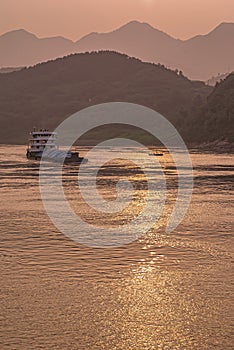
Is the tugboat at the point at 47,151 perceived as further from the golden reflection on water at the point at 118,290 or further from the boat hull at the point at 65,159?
the golden reflection on water at the point at 118,290

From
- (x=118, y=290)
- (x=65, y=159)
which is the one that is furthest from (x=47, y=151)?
(x=118, y=290)

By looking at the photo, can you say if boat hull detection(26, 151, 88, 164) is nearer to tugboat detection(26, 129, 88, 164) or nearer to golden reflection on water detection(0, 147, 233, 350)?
tugboat detection(26, 129, 88, 164)

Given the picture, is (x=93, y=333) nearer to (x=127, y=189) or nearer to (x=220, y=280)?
(x=220, y=280)

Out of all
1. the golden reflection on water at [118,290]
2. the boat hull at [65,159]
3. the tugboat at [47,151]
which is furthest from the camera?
the tugboat at [47,151]

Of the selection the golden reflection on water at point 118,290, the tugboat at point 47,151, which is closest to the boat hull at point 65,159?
the tugboat at point 47,151

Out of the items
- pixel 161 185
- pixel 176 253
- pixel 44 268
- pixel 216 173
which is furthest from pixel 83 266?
pixel 216 173

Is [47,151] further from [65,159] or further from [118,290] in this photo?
[118,290]

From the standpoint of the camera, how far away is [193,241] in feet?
113

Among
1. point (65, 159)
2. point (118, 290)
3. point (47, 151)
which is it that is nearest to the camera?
point (118, 290)

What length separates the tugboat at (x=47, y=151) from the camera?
369 feet

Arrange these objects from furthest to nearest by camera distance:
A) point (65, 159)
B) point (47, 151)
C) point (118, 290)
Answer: point (47, 151) < point (65, 159) < point (118, 290)

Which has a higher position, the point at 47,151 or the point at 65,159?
the point at 47,151

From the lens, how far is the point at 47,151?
410 feet

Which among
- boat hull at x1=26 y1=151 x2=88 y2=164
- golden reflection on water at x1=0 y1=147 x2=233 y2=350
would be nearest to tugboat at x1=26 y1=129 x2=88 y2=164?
boat hull at x1=26 y1=151 x2=88 y2=164
